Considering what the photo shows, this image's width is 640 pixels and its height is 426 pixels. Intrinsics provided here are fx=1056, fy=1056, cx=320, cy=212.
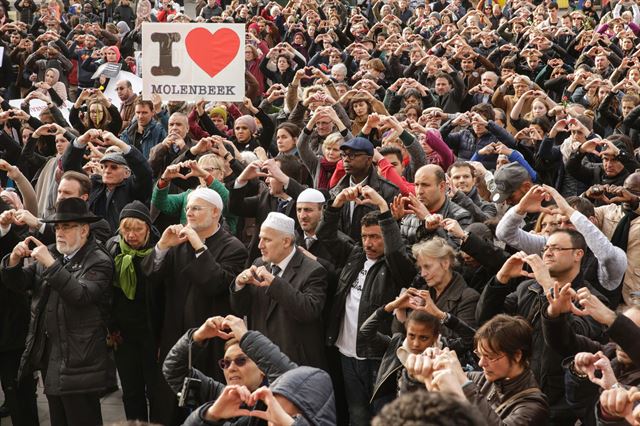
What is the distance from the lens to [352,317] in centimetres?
667

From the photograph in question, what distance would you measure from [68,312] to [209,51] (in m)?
3.99

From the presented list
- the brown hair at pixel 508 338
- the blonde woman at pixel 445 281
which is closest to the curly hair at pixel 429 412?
the brown hair at pixel 508 338

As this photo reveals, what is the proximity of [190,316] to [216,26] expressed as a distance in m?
4.00

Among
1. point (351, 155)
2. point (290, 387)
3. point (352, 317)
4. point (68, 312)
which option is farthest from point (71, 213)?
point (290, 387)

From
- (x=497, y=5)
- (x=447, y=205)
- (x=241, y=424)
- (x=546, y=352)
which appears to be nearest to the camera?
(x=241, y=424)

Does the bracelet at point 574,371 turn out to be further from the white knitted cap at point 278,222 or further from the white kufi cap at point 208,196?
the white kufi cap at point 208,196

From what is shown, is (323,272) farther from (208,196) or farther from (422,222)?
(208,196)

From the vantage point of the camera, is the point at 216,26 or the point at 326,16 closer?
the point at 216,26

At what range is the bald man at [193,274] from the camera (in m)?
6.70

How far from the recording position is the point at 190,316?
691cm

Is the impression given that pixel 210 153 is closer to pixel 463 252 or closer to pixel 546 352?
pixel 463 252

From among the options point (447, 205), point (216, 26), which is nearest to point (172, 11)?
point (216, 26)

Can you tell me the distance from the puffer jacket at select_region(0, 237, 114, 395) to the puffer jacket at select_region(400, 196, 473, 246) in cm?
202

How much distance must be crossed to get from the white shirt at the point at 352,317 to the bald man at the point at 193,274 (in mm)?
772
